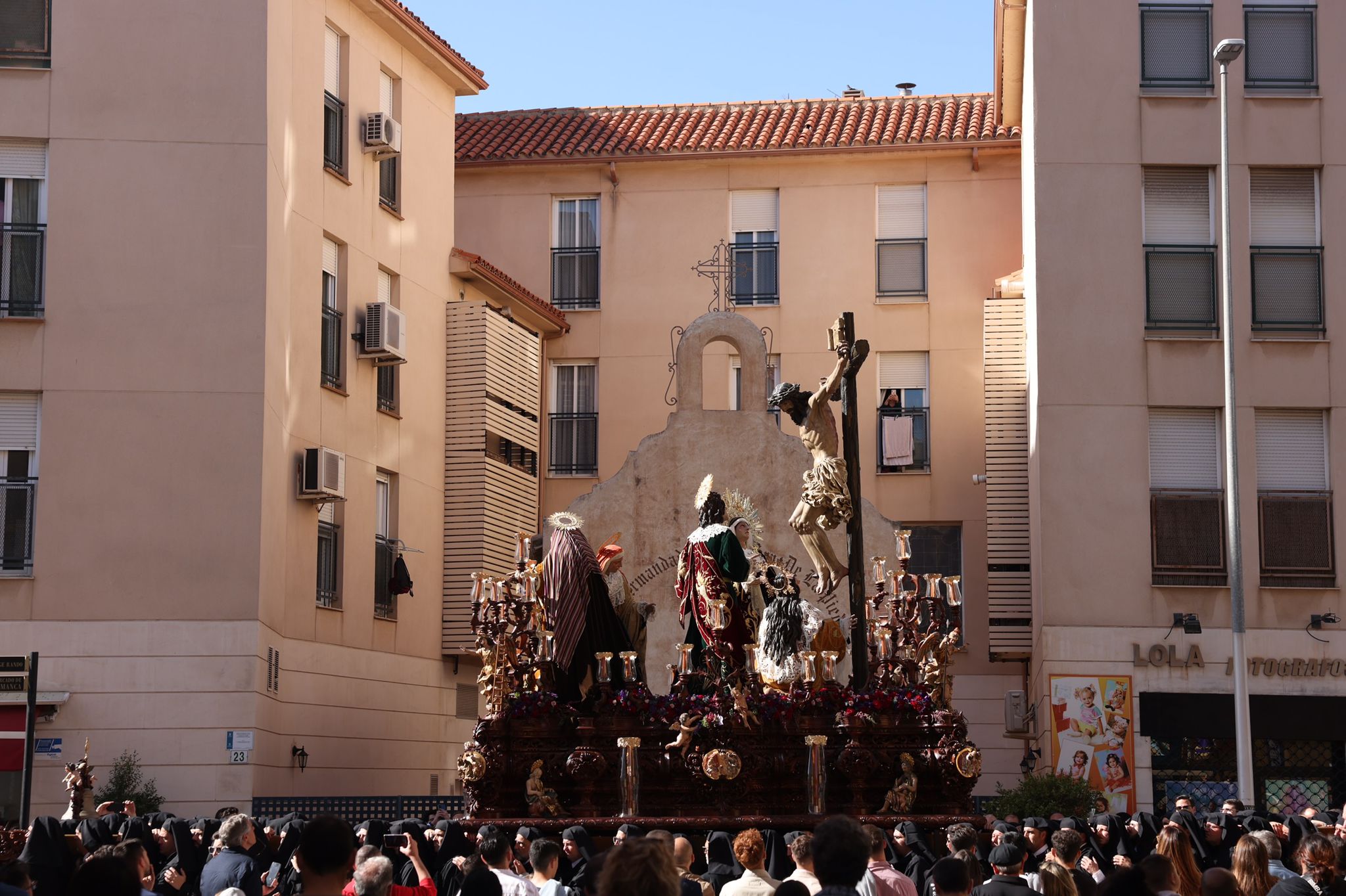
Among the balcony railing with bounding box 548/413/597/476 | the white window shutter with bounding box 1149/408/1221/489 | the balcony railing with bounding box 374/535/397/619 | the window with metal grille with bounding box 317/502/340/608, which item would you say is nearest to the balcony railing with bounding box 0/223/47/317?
the window with metal grille with bounding box 317/502/340/608

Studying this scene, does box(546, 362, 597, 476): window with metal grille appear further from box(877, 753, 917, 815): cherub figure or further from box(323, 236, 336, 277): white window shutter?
box(877, 753, 917, 815): cherub figure

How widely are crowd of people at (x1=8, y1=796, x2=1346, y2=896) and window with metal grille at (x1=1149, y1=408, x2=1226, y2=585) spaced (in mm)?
8068

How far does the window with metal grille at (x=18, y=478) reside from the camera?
2409 cm

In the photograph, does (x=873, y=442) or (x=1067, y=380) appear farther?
(x=873, y=442)

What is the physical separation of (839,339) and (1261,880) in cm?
889

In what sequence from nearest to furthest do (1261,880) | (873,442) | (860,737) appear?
1. (1261,880)
2. (860,737)
3. (873,442)

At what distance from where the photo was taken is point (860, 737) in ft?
57.8

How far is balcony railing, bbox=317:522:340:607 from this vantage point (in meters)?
27.3

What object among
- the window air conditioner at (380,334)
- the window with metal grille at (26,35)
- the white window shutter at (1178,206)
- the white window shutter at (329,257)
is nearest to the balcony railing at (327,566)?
the window air conditioner at (380,334)

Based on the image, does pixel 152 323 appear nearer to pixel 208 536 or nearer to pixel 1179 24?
pixel 208 536

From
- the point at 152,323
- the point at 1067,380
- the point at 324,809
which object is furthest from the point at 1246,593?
the point at 152,323

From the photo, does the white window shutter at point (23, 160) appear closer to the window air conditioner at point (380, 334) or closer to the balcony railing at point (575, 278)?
the window air conditioner at point (380, 334)

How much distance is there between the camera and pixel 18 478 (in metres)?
24.4

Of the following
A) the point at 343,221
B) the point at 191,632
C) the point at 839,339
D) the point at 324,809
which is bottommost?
the point at 324,809
